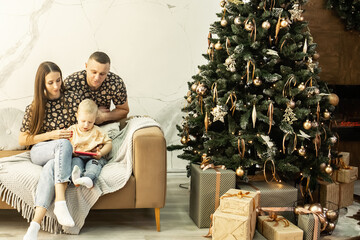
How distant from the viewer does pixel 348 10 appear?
13.1 feet

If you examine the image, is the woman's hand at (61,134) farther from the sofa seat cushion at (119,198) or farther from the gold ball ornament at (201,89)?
the gold ball ornament at (201,89)

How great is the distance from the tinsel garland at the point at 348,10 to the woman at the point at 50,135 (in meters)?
2.65

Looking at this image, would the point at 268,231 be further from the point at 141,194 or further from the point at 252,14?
the point at 252,14

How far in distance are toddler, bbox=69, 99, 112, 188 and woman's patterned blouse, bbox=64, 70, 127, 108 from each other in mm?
316

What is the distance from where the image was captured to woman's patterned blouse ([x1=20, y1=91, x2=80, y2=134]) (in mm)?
2947

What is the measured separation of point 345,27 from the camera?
4.13 m

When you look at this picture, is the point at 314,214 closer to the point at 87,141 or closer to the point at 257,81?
the point at 257,81

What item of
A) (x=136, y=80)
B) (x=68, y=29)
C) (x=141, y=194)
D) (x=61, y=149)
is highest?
(x=68, y=29)

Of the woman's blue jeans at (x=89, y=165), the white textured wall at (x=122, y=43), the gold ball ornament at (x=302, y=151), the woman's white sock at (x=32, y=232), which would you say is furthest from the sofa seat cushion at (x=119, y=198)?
the white textured wall at (x=122, y=43)

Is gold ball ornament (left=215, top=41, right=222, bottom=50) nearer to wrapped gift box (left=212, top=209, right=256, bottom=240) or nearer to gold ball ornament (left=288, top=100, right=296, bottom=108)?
gold ball ornament (left=288, top=100, right=296, bottom=108)

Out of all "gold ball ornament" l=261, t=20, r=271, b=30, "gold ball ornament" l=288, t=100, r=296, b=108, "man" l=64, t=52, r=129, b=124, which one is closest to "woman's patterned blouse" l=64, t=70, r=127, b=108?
"man" l=64, t=52, r=129, b=124

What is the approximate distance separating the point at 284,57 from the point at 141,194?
1376mm

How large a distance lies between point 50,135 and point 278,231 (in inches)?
65.1

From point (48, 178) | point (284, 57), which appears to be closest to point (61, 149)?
point (48, 178)
